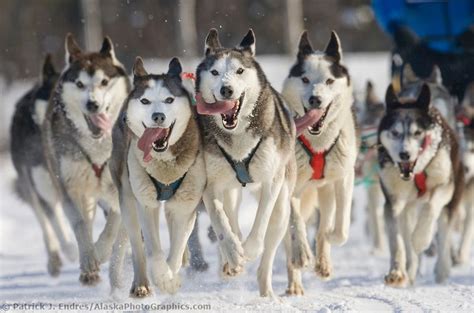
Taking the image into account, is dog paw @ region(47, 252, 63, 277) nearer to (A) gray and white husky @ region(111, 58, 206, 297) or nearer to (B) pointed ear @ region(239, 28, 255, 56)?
(A) gray and white husky @ region(111, 58, 206, 297)

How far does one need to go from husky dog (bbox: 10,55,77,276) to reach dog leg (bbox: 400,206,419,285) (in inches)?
77.3

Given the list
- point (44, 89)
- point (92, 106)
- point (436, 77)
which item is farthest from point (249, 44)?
point (436, 77)

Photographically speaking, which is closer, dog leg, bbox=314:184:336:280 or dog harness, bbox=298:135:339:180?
dog harness, bbox=298:135:339:180

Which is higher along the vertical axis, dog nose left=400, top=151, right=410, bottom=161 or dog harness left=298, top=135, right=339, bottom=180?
dog harness left=298, top=135, right=339, bottom=180

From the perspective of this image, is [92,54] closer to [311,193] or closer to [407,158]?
[311,193]

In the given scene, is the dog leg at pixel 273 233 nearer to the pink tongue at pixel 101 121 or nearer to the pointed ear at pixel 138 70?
the pointed ear at pixel 138 70

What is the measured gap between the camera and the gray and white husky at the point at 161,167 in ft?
13.6

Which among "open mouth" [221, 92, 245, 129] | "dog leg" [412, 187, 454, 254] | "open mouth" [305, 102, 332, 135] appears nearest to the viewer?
"open mouth" [221, 92, 245, 129]

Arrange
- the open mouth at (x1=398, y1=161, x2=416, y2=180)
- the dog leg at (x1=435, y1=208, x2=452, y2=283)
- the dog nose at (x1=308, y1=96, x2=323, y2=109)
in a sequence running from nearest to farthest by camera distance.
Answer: the dog nose at (x1=308, y1=96, x2=323, y2=109), the open mouth at (x1=398, y1=161, x2=416, y2=180), the dog leg at (x1=435, y1=208, x2=452, y2=283)

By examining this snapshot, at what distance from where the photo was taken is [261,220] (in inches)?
171

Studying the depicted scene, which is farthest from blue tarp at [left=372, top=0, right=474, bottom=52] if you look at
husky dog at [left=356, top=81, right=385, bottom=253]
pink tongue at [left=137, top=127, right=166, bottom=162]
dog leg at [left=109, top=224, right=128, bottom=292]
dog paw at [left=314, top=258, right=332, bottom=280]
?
pink tongue at [left=137, top=127, right=166, bottom=162]

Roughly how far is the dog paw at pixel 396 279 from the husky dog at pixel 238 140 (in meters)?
1.12

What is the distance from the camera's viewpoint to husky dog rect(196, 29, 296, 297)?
4227mm

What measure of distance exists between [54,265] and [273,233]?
1914 mm
